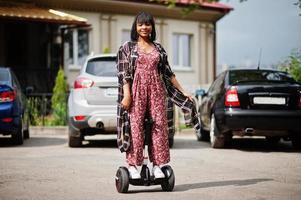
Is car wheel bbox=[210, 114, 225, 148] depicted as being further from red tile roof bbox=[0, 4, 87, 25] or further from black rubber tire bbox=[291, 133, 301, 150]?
red tile roof bbox=[0, 4, 87, 25]

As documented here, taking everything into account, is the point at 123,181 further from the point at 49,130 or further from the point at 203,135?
the point at 49,130

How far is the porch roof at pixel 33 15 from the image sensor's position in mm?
20828

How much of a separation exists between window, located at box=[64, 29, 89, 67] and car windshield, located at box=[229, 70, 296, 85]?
1465 cm

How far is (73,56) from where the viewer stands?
27375 mm

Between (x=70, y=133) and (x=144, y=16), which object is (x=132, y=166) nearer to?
(x=144, y=16)

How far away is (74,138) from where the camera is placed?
43.1 ft

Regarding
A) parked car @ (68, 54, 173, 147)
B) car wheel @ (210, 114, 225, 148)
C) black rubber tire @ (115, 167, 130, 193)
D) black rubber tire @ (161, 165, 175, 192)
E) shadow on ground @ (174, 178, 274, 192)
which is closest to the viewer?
black rubber tire @ (115, 167, 130, 193)

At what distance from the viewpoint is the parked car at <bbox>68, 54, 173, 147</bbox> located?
1245 cm

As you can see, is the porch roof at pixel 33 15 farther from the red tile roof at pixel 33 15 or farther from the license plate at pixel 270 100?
the license plate at pixel 270 100

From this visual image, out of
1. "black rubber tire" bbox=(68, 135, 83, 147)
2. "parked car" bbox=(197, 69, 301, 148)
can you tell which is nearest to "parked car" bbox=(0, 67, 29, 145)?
"black rubber tire" bbox=(68, 135, 83, 147)

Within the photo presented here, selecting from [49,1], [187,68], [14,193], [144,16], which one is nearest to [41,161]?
[14,193]

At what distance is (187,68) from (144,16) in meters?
23.7

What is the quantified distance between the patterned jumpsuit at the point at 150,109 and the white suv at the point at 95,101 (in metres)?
5.27

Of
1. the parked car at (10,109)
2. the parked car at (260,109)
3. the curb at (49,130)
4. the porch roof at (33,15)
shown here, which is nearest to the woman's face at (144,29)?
the parked car at (260,109)
